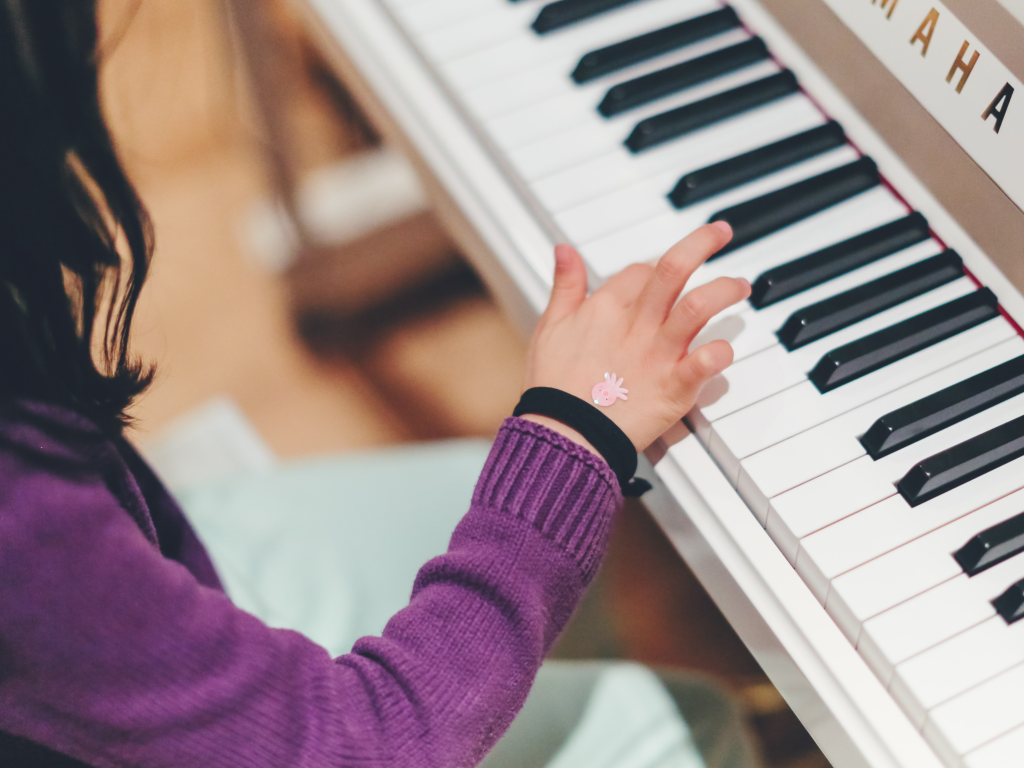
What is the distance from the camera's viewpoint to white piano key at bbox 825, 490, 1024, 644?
2.12ft

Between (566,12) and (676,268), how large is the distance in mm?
345

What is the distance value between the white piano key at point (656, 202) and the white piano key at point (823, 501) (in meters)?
0.26

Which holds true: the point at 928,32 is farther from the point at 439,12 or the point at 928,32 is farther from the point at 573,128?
the point at 439,12

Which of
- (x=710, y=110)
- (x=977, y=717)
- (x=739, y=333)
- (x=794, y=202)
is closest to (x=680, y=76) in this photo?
(x=710, y=110)

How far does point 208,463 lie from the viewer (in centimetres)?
132

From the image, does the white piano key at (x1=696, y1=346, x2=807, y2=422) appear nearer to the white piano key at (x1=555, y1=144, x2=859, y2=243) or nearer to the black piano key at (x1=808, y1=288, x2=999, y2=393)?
the black piano key at (x1=808, y1=288, x2=999, y2=393)

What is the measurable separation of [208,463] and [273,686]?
758 mm

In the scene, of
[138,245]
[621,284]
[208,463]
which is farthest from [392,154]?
[138,245]

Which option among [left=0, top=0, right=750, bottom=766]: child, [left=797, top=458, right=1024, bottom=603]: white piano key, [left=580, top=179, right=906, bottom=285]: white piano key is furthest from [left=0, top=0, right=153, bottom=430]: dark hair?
[left=797, top=458, right=1024, bottom=603]: white piano key

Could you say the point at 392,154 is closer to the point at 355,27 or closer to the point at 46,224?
the point at 355,27

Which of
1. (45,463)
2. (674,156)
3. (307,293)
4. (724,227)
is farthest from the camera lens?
(307,293)

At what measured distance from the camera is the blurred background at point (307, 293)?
4.85 feet

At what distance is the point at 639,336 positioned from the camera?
30.5 inches

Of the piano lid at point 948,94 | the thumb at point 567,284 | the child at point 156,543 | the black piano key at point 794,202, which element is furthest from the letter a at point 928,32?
the thumb at point 567,284
